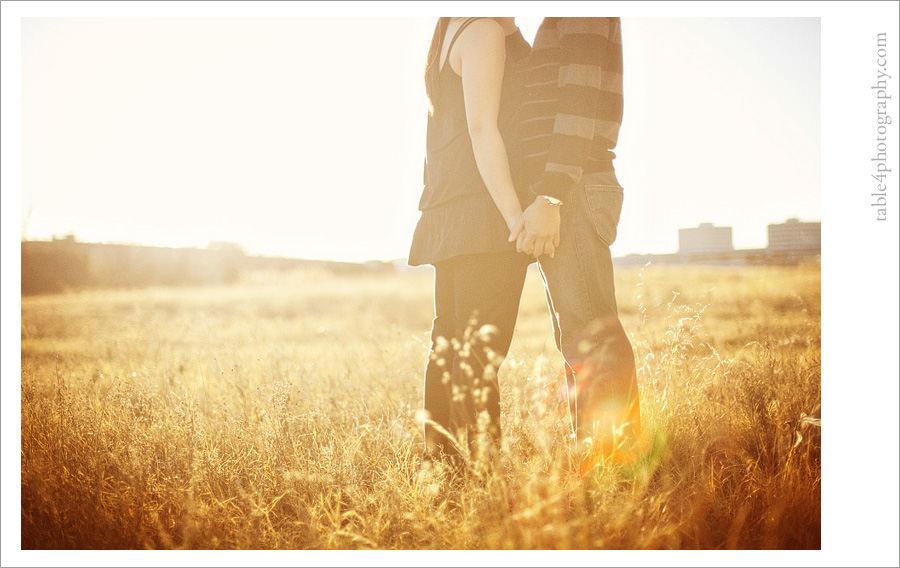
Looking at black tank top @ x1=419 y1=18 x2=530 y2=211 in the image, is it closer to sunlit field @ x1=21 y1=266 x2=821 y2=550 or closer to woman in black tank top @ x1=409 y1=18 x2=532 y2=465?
woman in black tank top @ x1=409 y1=18 x2=532 y2=465

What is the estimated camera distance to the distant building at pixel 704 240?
2.37 meters

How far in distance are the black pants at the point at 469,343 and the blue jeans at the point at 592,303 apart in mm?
168

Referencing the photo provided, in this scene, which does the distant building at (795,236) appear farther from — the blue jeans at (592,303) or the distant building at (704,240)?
the blue jeans at (592,303)

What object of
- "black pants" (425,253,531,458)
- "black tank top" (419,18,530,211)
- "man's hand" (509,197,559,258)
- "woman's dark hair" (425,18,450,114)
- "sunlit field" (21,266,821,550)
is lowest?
"sunlit field" (21,266,821,550)

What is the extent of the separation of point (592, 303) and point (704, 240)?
142 cm

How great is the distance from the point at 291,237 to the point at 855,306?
2714 mm

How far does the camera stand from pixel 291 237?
9.00 ft

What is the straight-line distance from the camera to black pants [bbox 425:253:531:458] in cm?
146

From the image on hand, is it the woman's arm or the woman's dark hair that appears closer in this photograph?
the woman's arm

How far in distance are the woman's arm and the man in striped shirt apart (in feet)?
0.27

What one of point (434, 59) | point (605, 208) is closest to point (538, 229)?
point (605, 208)

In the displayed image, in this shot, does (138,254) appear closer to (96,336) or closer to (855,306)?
(96,336)

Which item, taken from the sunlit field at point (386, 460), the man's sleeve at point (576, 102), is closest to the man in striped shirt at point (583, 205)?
the man's sleeve at point (576, 102)

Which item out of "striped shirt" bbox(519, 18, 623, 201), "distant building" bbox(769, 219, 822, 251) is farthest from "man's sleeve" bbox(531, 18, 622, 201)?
"distant building" bbox(769, 219, 822, 251)
